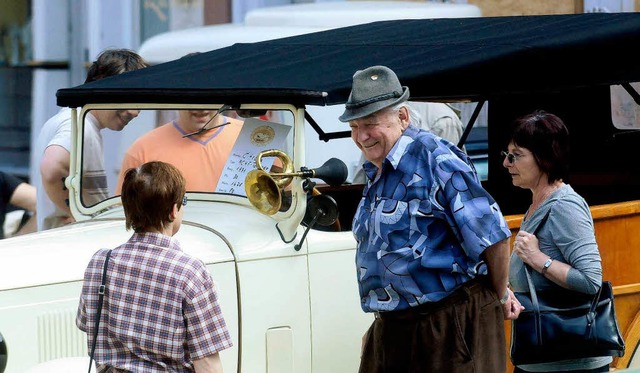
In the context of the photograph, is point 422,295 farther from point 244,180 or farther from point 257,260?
point 244,180

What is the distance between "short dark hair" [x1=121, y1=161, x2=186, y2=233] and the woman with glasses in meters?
1.56

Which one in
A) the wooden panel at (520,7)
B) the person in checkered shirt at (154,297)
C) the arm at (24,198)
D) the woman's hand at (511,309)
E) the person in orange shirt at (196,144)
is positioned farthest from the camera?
the wooden panel at (520,7)

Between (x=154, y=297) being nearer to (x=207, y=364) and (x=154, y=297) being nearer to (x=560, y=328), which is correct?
(x=207, y=364)

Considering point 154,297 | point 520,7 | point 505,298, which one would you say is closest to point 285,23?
point 520,7

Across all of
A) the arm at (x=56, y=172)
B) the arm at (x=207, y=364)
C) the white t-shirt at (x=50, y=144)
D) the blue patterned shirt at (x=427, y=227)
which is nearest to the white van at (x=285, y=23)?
the white t-shirt at (x=50, y=144)

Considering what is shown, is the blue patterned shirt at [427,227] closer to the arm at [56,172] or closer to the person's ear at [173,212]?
the person's ear at [173,212]

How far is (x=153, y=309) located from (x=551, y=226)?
1684 millimetres

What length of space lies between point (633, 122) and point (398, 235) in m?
4.36

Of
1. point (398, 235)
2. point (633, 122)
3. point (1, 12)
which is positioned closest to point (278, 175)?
point (398, 235)

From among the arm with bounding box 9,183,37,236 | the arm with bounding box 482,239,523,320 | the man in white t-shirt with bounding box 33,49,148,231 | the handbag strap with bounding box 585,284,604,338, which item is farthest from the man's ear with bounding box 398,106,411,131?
the arm with bounding box 9,183,37,236

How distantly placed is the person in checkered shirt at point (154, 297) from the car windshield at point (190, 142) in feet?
3.73

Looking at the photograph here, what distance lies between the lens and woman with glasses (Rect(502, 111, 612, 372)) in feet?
15.2

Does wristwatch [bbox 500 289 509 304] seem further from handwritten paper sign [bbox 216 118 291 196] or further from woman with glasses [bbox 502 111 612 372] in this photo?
handwritten paper sign [bbox 216 118 291 196]

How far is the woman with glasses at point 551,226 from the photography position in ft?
15.2
